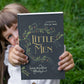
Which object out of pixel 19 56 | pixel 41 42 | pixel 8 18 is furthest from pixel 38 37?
pixel 8 18

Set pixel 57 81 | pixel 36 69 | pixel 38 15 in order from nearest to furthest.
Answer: pixel 38 15
pixel 36 69
pixel 57 81

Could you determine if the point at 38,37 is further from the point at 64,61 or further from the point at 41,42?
the point at 64,61

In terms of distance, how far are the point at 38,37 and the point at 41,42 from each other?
36 mm

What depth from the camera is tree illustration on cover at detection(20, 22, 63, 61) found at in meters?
1.48

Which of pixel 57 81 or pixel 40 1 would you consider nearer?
pixel 57 81

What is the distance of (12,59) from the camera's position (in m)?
1.60

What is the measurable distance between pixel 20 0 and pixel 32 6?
26 cm

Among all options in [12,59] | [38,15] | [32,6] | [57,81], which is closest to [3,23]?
[12,59]

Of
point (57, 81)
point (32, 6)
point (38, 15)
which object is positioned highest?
point (38, 15)

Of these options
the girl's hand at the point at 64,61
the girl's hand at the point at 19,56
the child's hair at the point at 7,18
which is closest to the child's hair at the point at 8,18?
the child's hair at the point at 7,18

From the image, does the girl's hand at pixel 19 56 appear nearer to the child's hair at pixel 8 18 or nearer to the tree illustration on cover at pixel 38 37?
the tree illustration on cover at pixel 38 37

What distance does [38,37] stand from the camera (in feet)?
4.90

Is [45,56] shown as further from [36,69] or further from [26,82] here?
[26,82]

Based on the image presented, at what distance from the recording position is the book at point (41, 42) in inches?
57.5
